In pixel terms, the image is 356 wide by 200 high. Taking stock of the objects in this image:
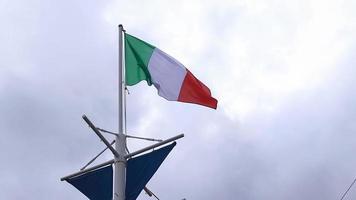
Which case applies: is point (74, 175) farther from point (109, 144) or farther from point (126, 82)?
point (126, 82)

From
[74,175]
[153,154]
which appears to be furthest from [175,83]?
[74,175]

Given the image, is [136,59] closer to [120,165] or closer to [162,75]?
[162,75]

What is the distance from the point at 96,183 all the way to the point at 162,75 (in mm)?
3677

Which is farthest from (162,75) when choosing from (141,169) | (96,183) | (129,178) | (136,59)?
(96,183)

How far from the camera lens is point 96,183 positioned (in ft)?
67.9

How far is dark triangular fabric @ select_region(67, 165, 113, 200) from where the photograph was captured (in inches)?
812

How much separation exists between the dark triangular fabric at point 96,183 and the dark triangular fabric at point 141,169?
1.62 feet

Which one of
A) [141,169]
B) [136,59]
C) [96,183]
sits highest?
[136,59]

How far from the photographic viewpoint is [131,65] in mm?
22016

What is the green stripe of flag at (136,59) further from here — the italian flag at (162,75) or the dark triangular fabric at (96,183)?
the dark triangular fabric at (96,183)

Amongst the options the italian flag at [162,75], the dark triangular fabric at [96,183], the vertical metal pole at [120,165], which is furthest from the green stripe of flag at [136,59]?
the dark triangular fabric at [96,183]

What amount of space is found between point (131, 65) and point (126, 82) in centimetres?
57

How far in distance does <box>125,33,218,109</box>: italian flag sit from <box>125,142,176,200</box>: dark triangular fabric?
188 cm

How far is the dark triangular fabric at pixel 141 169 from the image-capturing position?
20.5m
